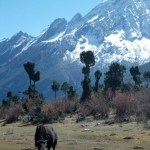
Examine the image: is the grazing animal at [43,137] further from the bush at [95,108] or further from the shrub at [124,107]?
the bush at [95,108]

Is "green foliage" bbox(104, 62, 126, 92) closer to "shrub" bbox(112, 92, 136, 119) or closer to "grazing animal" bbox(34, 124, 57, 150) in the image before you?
"shrub" bbox(112, 92, 136, 119)

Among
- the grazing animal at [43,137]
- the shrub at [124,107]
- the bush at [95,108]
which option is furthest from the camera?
the bush at [95,108]

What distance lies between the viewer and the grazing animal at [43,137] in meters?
18.5

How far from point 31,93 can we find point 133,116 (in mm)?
27369

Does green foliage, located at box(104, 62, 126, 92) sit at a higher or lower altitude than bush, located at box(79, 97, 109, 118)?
higher

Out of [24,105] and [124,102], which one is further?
[24,105]

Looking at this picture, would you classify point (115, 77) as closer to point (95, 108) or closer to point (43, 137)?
point (95, 108)

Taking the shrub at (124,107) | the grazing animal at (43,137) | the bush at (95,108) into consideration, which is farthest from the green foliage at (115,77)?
the grazing animal at (43,137)

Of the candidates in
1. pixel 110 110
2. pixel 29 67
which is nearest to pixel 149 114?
pixel 110 110

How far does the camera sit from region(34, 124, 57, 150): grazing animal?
60.7 feet

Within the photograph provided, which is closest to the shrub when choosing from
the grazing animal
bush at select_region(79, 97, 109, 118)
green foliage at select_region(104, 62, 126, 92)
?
bush at select_region(79, 97, 109, 118)

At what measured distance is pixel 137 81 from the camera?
86.7 metres

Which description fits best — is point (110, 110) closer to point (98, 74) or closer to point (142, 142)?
point (142, 142)

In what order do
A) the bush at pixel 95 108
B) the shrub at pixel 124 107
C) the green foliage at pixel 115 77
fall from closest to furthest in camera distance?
the shrub at pixel 124 107, the bush at pixel 95 108, the green foliage at pixel 115 77
